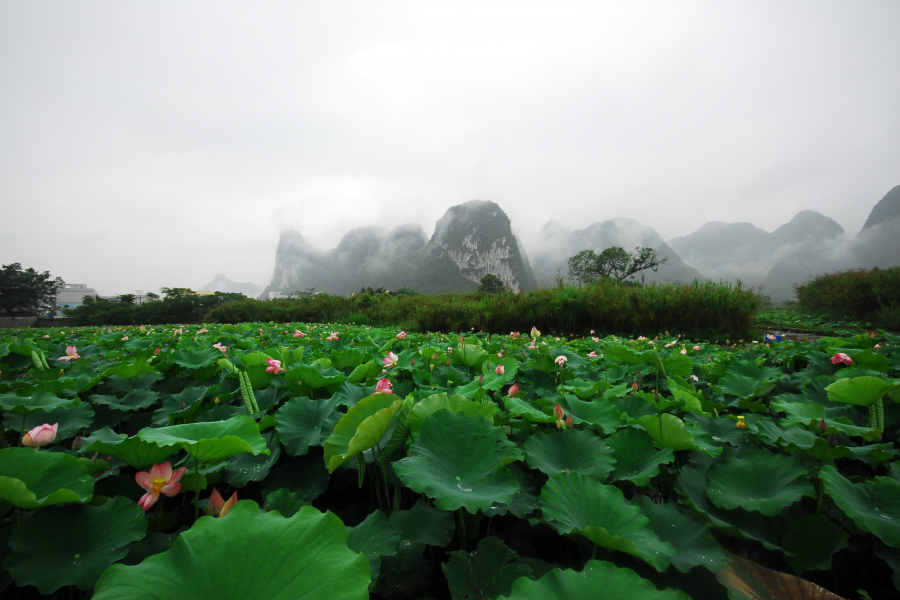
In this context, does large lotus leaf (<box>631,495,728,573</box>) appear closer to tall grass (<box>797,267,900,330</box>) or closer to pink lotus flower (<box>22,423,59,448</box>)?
pink lotus flower (<box>22,423,59,448</box>)

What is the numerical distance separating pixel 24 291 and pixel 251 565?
47.0m

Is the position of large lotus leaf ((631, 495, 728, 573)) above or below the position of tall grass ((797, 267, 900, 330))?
above

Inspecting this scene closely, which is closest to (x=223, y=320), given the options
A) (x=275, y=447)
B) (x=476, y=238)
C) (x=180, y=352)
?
(x=180, y=352)

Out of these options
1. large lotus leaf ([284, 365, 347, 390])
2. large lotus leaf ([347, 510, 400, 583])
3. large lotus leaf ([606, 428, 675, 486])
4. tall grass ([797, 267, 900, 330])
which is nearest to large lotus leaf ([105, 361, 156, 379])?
large lotus leaf ([284, 365, 347, 390])

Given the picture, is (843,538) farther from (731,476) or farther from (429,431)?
(429,431)

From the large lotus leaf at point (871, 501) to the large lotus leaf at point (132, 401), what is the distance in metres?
2.20

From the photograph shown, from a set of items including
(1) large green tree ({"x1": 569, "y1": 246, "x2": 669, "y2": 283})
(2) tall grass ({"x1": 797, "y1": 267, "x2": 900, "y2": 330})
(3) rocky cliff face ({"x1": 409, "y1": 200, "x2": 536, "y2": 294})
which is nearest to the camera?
(2) tall grass ({"x1": 797, "y1": 267, "x2": 900, "y2": 330})

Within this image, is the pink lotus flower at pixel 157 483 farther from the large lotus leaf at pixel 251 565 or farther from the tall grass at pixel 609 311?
the tall grass at pixel 609 311

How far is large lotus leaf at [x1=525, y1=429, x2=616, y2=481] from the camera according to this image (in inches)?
35.1

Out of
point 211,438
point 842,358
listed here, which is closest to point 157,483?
point 211,438

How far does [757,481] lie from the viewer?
35.2 inches

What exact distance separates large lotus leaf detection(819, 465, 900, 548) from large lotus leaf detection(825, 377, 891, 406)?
49cm

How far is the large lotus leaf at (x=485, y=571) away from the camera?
62 centimetres

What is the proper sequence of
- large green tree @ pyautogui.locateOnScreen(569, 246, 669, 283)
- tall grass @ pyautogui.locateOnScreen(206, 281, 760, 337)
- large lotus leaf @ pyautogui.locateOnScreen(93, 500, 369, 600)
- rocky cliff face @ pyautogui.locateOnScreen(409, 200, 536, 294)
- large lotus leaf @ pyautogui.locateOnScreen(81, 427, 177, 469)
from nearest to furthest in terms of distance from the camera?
large lotus leaf @ pyautogui.locateOnScreen(93, 500, 369, 600)
large lotus leaf @ pyautogui.locateOnScreen(81, 427, 177, 469)
tall grass @ pyautogui.locateOnScreen(206, 281, 760, 337)
large green tree @ pyautogui.locateOnScreen(569, 246, 669, 283)
rocky cliff face @ pyautogui.locateOnScreen(409, 200, 536, 294)
